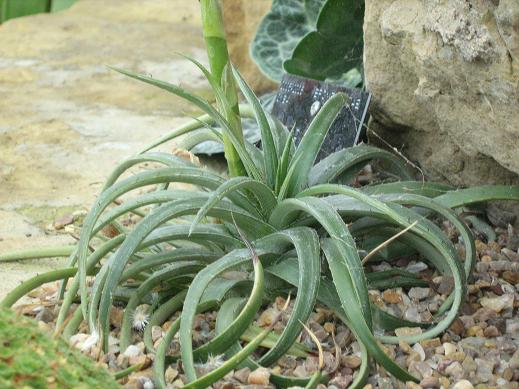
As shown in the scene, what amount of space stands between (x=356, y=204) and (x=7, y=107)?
2509 mm

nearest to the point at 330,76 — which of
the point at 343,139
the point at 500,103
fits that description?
the point at 343,139

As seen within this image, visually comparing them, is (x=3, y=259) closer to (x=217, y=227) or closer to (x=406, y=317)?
(x=217, y=227)

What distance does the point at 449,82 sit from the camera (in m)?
2.53

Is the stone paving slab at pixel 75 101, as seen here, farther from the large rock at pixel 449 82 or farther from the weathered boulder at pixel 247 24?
the large rock at pixel 449 82

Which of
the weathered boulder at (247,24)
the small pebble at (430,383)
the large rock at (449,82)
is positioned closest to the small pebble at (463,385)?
the small pebble at (430,383)

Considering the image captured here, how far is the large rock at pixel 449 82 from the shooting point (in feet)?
7.28

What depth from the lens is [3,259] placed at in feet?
9.34

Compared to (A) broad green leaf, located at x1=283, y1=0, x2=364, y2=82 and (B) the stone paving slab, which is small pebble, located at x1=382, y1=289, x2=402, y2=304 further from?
(A) broad green leaf, located at x1=283, y1=0, x2=364, y2=82

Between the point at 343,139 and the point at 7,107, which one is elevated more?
the point at 343,139

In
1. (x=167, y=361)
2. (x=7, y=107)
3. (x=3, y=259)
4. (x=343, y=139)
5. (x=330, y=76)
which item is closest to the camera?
(x=167, y=361)

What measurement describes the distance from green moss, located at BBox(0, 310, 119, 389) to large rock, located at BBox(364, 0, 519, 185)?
1.15 metres

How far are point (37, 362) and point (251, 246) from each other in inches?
37.7

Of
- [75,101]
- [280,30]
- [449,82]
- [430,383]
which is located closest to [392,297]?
[430,383]

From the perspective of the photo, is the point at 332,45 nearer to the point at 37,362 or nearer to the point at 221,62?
the point at 221,62
